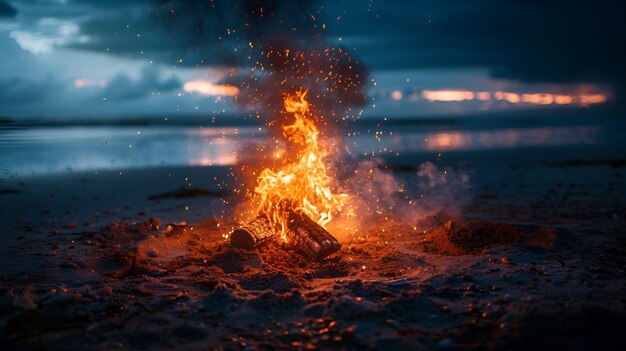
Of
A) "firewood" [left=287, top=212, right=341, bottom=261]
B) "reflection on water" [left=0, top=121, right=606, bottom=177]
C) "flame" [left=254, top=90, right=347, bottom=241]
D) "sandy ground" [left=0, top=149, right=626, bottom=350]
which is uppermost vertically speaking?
"reflection on water" [left=0, top=121, right=606, bottom=177]

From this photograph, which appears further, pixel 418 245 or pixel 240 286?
pixel 418 245

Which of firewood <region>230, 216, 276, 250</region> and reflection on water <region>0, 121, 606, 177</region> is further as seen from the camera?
reflection on water <region>0, 121, 606, 177</region>

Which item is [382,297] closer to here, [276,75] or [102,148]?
[276,75]

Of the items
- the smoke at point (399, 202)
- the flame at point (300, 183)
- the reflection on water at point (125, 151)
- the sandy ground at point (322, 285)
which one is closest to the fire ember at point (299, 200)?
the flame at point (300, 183)

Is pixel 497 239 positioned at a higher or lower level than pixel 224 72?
lower

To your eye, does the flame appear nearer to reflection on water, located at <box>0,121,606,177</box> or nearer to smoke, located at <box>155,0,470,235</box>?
smoke, located at <box>155,0,470,235</box>

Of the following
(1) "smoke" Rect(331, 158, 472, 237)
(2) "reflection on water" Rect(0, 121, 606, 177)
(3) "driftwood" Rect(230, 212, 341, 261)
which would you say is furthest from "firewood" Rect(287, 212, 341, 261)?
(2) "reflection on water" Rect(0, 121, 606, 177)

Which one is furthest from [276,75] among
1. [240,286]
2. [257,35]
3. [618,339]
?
[618,339]

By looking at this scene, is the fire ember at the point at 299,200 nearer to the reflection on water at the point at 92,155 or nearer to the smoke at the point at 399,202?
the smoke at the point at 399,202
